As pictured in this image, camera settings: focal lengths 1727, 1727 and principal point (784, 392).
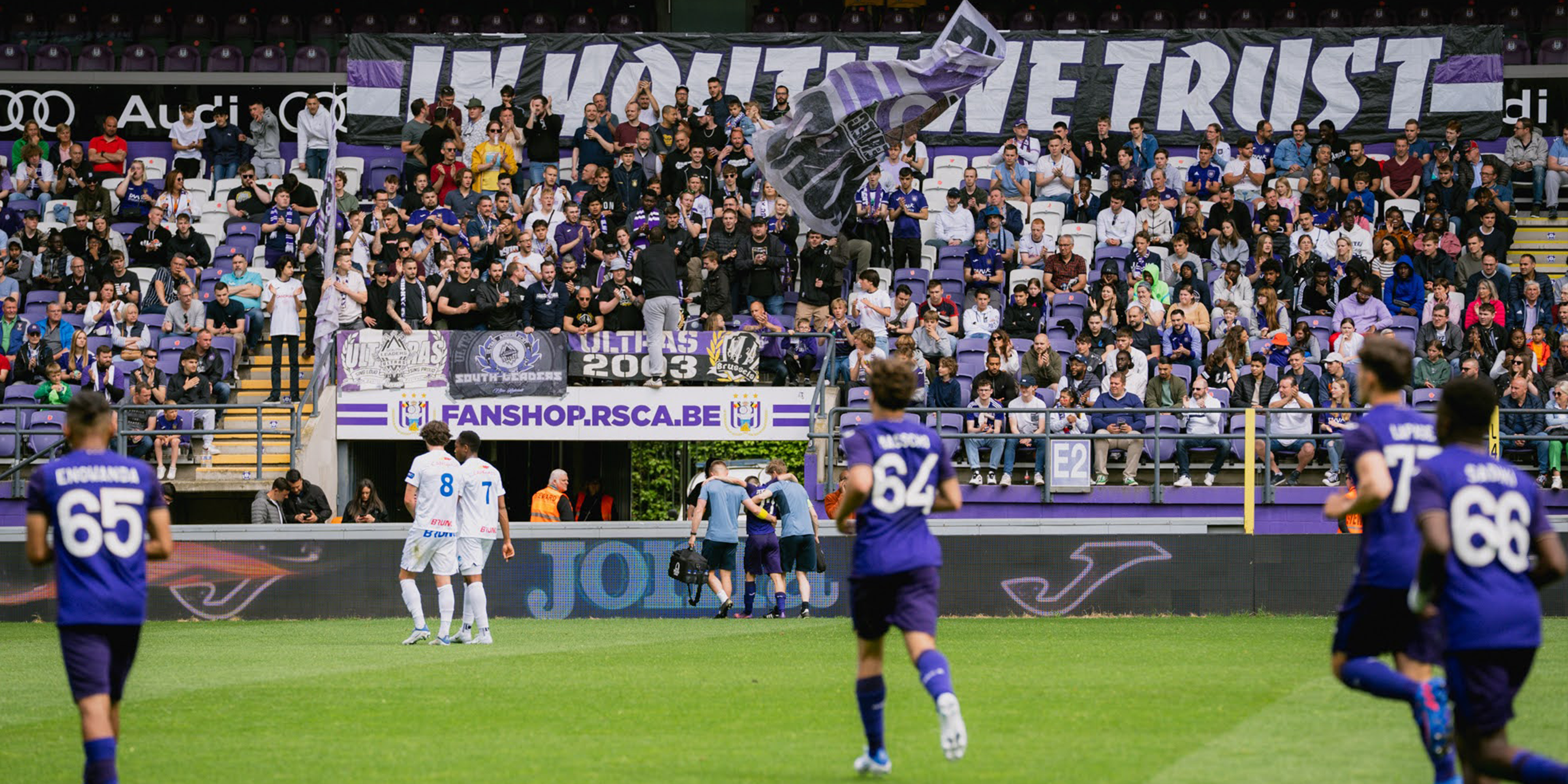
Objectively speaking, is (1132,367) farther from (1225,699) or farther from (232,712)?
(232,712)

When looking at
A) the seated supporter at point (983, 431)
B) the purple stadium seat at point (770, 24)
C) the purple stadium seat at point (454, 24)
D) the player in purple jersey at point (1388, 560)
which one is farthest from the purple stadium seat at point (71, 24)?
the player in purple jersey at point (1388, 560)

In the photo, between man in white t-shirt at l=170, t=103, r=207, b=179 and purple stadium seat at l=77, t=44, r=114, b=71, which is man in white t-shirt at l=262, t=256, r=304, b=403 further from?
purple stadium seat at l=77, t=44, r=114, b=71

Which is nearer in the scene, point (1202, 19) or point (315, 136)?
point (315, 136)

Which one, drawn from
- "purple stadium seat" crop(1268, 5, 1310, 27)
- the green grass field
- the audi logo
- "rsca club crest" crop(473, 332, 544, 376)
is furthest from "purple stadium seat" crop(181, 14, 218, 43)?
the green grass field

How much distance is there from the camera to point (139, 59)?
3309 centimetres

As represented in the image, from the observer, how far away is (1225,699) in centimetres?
1059

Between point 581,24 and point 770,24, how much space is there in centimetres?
381

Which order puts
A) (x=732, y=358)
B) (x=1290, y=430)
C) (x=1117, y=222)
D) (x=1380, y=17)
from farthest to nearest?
(x=1380, y=17), (x=1117, y=222), (x=732, y=358), (x=1290, y=430)

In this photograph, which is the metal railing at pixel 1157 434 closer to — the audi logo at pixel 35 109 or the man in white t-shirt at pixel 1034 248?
the man in white t-shirt at pixel 1034 248

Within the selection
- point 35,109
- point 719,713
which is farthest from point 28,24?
point 719,713

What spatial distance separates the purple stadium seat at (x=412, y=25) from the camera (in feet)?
114

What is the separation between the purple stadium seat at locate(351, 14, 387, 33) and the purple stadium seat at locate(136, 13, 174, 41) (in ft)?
9.33

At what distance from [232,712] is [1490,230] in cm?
1933

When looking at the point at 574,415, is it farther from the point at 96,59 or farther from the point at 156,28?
the point at 156,28
